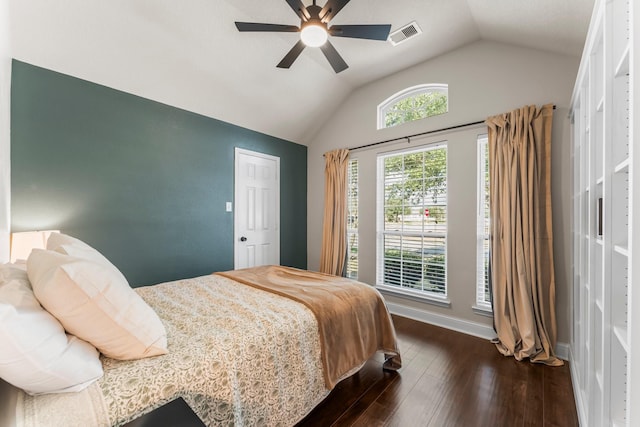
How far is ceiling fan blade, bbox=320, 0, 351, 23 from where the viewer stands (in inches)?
70.1

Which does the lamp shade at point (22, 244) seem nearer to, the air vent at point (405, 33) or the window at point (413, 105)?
the air vent at point (405, 33)

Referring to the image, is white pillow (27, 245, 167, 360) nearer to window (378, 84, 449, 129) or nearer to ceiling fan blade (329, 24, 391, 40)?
ceiling fan blade (329, 24, 391, 40)

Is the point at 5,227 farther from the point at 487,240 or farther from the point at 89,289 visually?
the point at 487,240

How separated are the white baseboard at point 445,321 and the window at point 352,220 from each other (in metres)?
0.78

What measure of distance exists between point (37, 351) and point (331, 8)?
2.31 meters

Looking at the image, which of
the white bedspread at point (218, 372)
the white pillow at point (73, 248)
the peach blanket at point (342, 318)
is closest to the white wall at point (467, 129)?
the peach blanket at point (342, 318)

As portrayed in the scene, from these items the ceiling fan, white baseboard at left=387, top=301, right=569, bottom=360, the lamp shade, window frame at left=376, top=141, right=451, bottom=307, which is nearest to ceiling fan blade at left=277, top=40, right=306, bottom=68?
the ceiling fan

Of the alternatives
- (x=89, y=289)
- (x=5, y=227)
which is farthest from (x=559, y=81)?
(x=5, y=227)

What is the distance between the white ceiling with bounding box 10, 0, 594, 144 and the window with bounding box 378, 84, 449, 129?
36cm

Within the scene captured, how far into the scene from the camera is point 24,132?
2.26 metres

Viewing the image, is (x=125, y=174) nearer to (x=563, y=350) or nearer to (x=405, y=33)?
(x=405, y=33)

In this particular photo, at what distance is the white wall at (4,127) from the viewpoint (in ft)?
5.86

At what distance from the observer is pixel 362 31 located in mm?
2047

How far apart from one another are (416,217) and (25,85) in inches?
162
